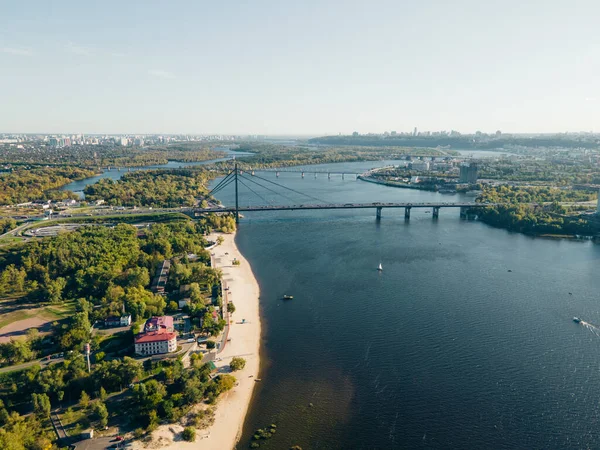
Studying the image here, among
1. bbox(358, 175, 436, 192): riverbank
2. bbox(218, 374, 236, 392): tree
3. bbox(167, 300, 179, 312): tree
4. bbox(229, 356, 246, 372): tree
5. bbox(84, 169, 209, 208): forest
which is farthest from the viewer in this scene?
bbox(358, 175, 436, 192): riverbank

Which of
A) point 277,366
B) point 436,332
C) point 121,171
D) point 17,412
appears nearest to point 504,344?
point 436,332

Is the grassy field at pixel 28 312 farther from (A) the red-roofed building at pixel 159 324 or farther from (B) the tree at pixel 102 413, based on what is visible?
(B) the tree at pixel 102 413

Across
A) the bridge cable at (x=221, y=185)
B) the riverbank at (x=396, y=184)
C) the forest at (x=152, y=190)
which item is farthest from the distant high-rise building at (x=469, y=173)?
the forest at (x=152, y=190)

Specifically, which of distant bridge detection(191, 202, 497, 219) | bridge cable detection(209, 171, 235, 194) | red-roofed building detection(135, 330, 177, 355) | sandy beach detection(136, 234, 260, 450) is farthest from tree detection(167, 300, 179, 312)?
bridge cable detection(209, 171, 235, 194)

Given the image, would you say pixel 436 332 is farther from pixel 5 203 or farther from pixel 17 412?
pixel 5 203

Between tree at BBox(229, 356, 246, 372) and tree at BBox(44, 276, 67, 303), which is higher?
tree at BBox(44, 276, 67, 303)

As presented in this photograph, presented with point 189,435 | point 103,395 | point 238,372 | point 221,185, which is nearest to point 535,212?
point 238,372

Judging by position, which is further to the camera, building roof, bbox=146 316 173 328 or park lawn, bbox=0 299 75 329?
park lawn, bbox=0 299 75 329

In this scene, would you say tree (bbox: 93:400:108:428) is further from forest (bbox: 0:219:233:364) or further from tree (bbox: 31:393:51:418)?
forest (bbox: 0:219:233:364)
